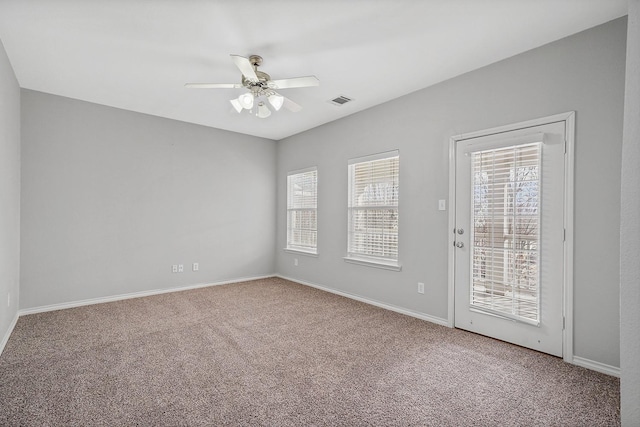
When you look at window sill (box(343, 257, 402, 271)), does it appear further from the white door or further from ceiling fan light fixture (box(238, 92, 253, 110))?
ceiling fan light fixture (box(238, 92, 253, 110))

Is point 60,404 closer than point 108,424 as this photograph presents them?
No

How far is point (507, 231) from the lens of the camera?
284 centimetres

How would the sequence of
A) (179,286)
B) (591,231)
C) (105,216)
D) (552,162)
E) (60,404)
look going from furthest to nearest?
(179,286)
(105,216)
(552,162)
(591,231)
(60,404)

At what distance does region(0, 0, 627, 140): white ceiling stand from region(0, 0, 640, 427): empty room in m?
0.02

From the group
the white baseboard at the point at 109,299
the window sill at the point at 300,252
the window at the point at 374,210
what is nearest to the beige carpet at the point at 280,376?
the white baseboard at the point at 109,299

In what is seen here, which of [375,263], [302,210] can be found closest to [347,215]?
[375,263]

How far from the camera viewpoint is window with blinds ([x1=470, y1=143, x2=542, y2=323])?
269cm

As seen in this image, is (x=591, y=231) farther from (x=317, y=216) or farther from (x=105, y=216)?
(x=105, y=216)

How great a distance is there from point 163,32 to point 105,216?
9.07 feet

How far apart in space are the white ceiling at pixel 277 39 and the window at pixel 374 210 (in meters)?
0.94

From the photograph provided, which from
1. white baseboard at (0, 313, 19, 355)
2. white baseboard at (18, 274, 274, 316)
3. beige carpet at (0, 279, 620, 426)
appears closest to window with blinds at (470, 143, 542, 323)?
beige carpet at (0, 279, 620, 426)

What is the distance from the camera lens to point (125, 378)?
7.32ft

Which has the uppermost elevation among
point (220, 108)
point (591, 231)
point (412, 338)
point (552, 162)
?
point (220, 108)

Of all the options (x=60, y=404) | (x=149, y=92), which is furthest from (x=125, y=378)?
(x=149, y=92)
